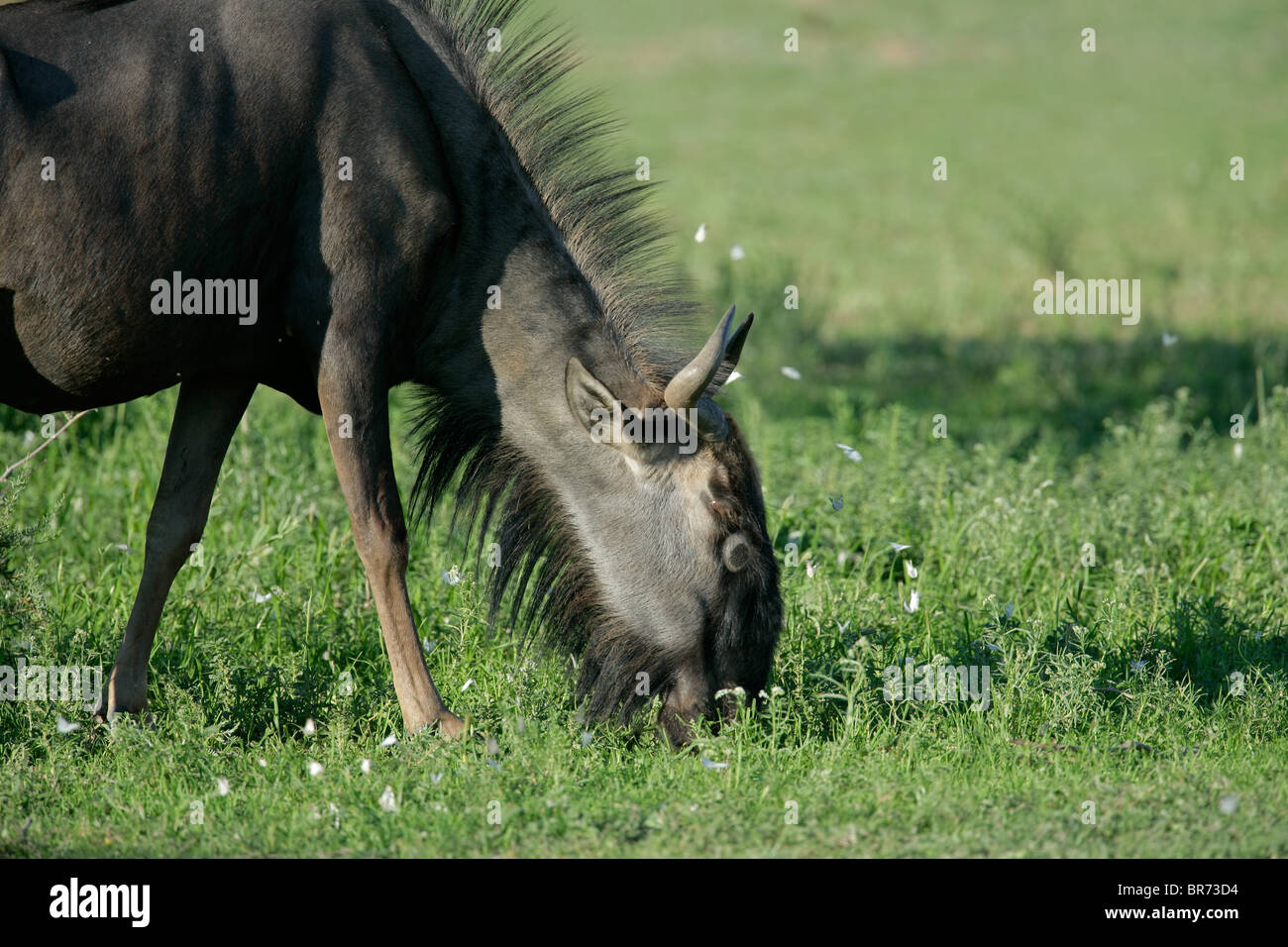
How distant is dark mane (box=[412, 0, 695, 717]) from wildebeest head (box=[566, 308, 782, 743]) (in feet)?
0.12

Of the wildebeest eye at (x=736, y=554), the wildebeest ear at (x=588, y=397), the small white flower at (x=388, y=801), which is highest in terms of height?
the wildebeest ear at (x=588, y=397)

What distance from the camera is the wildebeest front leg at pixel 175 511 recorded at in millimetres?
5414

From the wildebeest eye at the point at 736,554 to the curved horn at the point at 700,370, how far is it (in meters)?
0.53

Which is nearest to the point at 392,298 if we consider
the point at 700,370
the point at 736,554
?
the point at 700,370

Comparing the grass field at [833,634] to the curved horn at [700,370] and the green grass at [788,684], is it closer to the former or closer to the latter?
the green grass at [788,684]

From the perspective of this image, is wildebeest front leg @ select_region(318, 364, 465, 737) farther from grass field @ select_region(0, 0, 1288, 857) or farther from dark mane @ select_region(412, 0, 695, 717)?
dark mane @ select_region(412, 0, 695, 717)

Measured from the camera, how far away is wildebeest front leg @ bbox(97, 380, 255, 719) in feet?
17.8

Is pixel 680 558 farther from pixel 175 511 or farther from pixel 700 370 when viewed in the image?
pixel 175 511

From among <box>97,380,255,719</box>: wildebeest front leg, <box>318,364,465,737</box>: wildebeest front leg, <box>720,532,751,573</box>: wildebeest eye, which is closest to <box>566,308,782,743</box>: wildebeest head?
<box>720,532,751,573</box>: wildebeest eye

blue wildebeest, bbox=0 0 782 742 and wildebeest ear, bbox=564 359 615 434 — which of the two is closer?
blue wildebeest, bbox=0 0 782 742

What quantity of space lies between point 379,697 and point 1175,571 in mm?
3952

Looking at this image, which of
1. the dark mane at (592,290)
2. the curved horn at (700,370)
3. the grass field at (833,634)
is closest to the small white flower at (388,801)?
the grass field at (833,634)

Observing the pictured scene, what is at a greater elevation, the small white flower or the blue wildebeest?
the blue wildebeest

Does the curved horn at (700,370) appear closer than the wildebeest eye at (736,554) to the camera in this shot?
Yes
